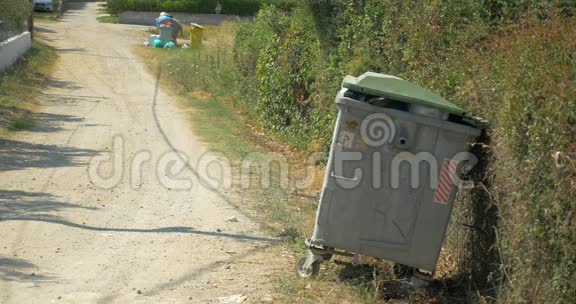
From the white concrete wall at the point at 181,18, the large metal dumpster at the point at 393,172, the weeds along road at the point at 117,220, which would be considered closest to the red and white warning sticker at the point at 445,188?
the large metal dumpster at the point at 393,172

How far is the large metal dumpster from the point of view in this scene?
7219mm

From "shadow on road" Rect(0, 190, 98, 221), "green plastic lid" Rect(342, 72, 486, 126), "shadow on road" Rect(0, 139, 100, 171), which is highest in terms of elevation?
"green plastic lid" Rect(342, 72, 486, 126)

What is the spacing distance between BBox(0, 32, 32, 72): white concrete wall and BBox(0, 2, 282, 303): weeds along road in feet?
23.4

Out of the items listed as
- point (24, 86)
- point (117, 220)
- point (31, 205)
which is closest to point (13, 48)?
point (24, 86)

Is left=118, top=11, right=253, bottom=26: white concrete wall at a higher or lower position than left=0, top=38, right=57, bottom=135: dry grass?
lower

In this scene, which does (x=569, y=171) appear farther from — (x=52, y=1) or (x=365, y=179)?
(x=52, y=1)

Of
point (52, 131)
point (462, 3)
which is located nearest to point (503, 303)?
point (462, 3)

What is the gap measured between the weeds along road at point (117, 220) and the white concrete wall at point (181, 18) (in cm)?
3151

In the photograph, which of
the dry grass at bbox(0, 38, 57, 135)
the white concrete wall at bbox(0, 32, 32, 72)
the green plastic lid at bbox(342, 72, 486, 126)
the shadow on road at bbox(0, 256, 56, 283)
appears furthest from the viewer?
the white concrete wall at bbox(0, 32, 32, 72)

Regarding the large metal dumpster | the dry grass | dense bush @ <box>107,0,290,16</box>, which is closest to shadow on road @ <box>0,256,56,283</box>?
the large metal dumpster

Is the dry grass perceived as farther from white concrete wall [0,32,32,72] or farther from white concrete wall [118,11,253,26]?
white concrete wall [118,11,253,26]

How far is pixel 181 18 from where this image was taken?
5191cm

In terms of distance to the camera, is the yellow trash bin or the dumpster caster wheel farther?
the yellow trash bin

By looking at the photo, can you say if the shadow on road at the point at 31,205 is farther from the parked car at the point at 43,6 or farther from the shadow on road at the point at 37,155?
the parked car at the point at 43,6
